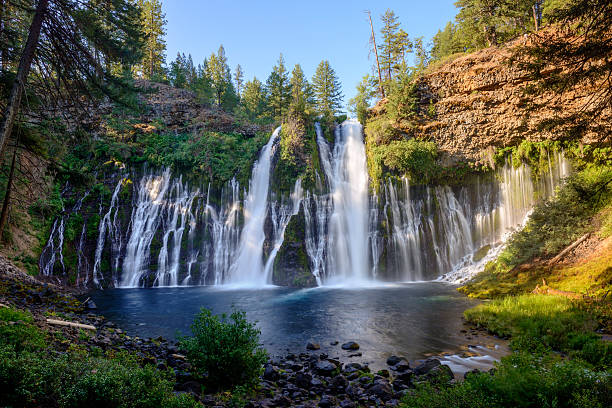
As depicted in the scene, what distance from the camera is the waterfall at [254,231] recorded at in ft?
74.6

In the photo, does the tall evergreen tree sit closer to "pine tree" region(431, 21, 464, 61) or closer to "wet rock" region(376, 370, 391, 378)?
"wet rock" region(376, 370, 391, 378)

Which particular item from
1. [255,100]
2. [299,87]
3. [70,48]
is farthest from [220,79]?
[70,48]

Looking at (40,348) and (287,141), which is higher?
(287,141)

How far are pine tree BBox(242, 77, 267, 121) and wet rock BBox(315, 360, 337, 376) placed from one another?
42397 mm

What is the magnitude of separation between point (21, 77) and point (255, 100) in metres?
44.6

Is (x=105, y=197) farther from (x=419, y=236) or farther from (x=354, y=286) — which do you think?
(x=419, y=236)

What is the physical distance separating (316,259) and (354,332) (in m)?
12.1

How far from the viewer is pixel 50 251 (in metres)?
21.9

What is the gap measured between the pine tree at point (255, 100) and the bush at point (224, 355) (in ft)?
140

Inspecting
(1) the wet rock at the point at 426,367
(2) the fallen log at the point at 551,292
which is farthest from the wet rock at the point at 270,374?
(2) the fallen log at the point at 551,292

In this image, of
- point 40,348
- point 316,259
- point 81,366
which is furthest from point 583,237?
point 40,348

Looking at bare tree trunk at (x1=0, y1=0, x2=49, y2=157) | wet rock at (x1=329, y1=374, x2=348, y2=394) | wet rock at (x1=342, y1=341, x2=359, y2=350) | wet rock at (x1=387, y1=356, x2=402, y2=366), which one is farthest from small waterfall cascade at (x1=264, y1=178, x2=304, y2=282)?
bare tree trunk at (x1=0, y1=0, x2=49, y2=157)

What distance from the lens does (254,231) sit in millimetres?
24094

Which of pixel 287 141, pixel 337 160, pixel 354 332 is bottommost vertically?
pixel 354 332
